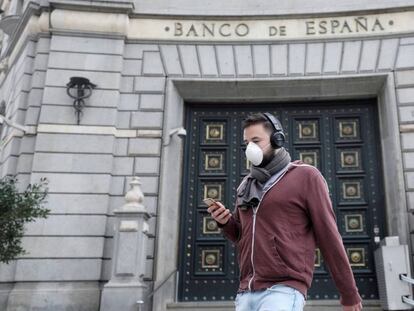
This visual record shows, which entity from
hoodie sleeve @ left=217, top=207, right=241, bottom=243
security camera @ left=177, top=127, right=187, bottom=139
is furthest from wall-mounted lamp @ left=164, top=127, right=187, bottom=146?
hoodie sleeve @ left=217, top=207, right=241, bottom=243

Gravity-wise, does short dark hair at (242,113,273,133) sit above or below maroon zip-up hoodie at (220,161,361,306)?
above

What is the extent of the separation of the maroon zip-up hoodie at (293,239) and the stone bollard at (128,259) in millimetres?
6591

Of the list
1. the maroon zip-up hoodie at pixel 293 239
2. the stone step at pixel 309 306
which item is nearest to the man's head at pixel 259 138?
the maroon zip-up hoodie at pixel 293 239

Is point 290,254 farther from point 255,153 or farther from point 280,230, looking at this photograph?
point 255,153

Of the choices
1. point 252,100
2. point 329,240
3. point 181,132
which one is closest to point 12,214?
point 181,132

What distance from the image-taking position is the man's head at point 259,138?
3.19 metres

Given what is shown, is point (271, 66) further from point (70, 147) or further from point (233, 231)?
point (233, 231)

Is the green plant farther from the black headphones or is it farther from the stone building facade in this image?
the black headphones

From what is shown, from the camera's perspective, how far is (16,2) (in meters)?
15.6

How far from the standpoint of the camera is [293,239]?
2.96 meters

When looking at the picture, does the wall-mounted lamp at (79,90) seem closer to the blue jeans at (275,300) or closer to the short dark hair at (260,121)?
the short dark hair at (260,121)

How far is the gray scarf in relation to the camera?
3.17 metres

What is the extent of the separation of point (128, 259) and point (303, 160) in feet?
16.5

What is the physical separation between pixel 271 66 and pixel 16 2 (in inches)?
354
